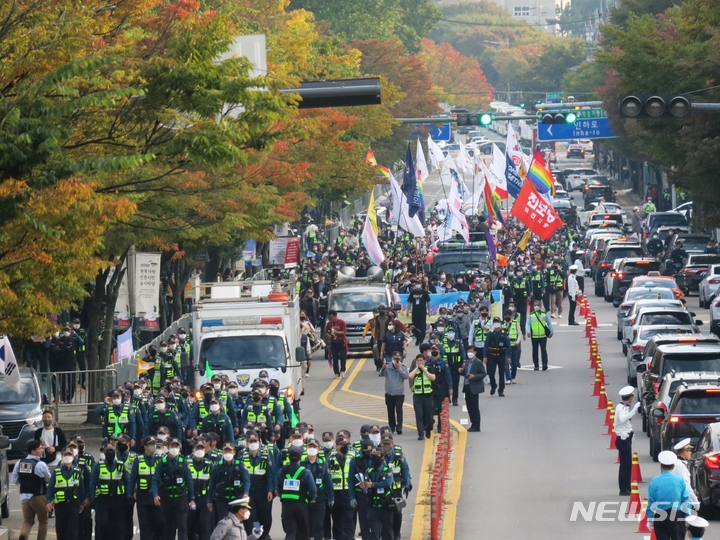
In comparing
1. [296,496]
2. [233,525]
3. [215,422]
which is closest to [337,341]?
[215,422]

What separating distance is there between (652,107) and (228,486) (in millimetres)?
10898

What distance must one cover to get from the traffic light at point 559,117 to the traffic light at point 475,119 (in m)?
1.95

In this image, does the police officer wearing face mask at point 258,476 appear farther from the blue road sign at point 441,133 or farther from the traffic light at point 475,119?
the blue road sign at point 441,133

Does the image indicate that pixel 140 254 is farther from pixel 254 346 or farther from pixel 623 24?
pixel 623 24

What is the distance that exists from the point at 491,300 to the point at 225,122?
22933mm

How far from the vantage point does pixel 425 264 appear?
5256 cm

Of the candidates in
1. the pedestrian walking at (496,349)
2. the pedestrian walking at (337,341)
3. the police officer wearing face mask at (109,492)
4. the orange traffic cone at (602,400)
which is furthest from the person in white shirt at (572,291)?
the police officer wearing face mask at (109,492)

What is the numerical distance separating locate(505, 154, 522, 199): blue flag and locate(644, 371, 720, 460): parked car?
2777 cm

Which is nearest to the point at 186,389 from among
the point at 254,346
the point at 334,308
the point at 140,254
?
the point at 254,346

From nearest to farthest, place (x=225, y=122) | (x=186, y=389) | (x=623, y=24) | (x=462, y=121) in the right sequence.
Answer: (x=225, y=122) → (x=186, y=389) → (x=462, y=121) → (x=623, y=24)

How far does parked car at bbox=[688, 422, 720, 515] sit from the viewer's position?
17.7m

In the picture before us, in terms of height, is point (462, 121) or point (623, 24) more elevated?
point (623, 24)

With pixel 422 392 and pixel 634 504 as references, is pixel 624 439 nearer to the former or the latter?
pixel 634 504

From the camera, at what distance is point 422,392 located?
83.6 feet
